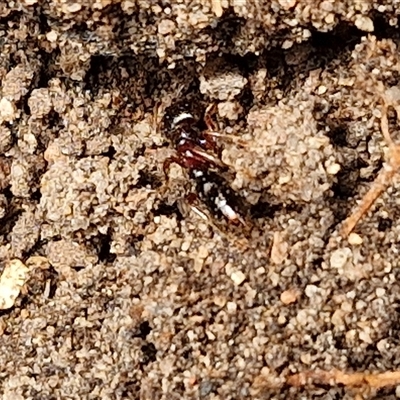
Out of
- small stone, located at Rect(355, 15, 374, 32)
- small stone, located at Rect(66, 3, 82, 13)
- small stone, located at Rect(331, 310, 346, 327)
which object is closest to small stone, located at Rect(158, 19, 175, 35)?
small stone, located at Rect(66, 3, 82, 13)

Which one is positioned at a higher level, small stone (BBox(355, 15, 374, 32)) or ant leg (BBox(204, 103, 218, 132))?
small stone (BBox(355, 15, 374, 32))

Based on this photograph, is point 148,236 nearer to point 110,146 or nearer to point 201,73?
point 110,146

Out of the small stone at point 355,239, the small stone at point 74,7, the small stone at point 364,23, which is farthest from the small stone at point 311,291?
the small stone at point 74,7

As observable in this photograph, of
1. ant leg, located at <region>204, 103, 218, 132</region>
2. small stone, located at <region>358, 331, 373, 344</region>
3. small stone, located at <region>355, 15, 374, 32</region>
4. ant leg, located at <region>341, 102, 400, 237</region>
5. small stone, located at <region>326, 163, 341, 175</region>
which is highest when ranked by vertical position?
small stone, located at <region>355, 15, 374, 32</region>

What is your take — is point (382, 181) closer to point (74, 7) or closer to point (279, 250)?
point (279, 250)

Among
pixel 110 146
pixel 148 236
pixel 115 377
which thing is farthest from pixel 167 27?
pixel 115 377

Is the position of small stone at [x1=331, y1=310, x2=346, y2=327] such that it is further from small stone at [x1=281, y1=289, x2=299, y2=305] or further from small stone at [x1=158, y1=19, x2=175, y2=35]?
small stone at [x1=158, y1=19, x2=175, y2=35]

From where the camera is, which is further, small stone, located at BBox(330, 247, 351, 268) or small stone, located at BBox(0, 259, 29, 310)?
small stone, located at BBox(0, 259, 29, 310)
